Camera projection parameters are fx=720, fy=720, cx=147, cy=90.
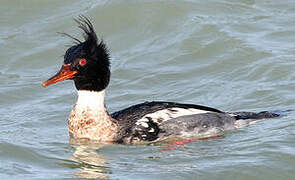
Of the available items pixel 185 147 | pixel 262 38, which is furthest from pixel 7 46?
pixel 185 147

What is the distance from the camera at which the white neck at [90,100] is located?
11.6m

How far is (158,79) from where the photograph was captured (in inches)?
599

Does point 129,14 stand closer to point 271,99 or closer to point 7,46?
point 7,46

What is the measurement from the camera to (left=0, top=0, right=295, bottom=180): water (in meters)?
10.3

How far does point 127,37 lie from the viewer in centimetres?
1741

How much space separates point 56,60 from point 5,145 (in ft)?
17.9

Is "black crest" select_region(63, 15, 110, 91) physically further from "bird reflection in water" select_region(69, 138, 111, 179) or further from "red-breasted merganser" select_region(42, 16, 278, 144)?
"bird reflection in water" select_region(69, 138, 111, 179)

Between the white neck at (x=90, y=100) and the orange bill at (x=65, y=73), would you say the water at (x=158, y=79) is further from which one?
the orange bill at (x=65, y=73)

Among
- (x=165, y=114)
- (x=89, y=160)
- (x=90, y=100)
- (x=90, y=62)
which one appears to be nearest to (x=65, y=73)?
(x=90, y=62)

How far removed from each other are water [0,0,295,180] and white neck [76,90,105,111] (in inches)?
24.9

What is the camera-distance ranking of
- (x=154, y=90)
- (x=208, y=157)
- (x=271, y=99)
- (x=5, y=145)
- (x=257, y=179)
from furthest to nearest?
(x=154, y=90), (x=271, y=99), (x=5, y=145), (x=208, y=157), (x=257, y=179)

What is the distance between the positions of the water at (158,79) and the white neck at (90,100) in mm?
633

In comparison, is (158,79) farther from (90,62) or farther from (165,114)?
(90,62)

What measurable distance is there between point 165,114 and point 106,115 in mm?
963
